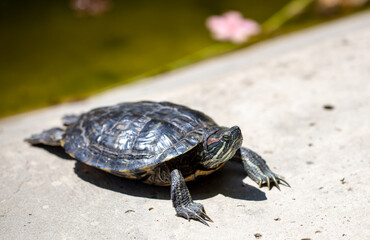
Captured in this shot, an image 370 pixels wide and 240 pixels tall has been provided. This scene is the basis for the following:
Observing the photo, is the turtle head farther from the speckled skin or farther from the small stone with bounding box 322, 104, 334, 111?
the small stone with bounding box 322, 104, 334, 111

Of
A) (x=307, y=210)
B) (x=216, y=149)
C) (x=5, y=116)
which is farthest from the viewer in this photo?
(x=5, y=116)

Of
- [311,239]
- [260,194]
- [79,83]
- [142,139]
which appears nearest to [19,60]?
[79,83]

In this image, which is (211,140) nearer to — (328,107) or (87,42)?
(328,107)

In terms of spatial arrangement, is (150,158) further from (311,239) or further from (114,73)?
(114,73)

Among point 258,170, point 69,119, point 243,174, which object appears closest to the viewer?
point 258,170

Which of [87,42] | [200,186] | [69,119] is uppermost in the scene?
[69,119]

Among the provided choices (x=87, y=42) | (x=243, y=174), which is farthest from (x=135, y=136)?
(x=87, y=42)
